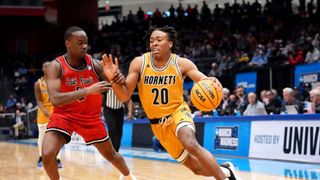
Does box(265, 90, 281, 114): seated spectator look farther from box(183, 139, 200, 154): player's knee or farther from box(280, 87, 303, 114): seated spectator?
box(183, 139, 200, 154): player's knee

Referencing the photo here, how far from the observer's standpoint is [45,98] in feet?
33.1

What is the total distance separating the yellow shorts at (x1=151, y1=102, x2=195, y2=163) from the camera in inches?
217

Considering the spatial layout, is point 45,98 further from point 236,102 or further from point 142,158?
point 236,102

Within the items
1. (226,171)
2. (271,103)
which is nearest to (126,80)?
(226,171)

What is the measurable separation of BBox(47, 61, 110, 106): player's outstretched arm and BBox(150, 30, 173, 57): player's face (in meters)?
0.71

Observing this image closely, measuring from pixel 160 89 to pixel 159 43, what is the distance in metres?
0.55

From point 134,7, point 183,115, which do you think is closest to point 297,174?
point 183,115

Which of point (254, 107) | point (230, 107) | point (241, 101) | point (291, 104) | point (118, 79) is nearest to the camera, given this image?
point (118, 79)

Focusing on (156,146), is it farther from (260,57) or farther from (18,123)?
(18,123)

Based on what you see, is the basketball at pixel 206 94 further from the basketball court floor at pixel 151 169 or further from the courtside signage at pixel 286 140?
the courtside signage at pixel 286 140

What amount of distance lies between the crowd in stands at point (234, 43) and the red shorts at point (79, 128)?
16.9 feet

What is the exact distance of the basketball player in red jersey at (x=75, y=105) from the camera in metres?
5.91

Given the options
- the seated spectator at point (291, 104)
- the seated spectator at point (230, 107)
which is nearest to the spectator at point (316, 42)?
the seated spectator at point (230, 107)

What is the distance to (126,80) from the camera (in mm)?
5719
